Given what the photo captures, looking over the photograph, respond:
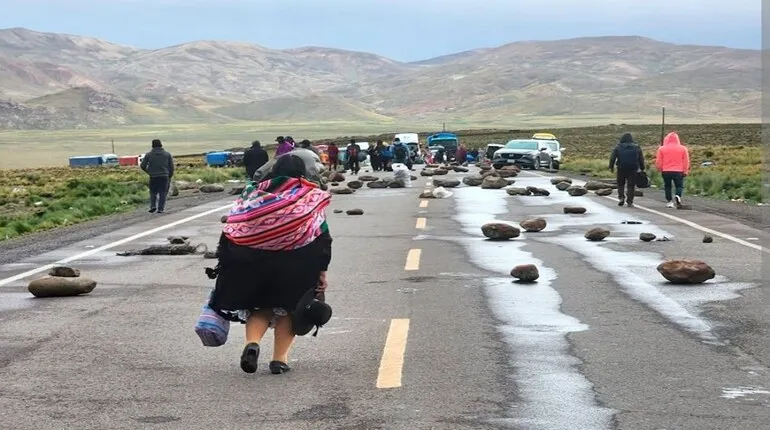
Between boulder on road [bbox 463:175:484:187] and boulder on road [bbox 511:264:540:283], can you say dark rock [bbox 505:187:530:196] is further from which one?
boulder on road [bbox 511:264:540:283]

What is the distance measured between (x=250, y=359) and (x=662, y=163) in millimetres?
18898

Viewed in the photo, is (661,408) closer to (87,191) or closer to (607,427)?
(607,427)

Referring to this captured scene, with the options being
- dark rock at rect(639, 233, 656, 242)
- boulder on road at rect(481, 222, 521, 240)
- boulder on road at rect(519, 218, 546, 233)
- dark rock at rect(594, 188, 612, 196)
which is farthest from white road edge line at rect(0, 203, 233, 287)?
dark rock at rect(594, 188, 612, 196)

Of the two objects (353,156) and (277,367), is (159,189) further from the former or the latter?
(353,156)

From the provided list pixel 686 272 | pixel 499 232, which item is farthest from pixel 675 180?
pixel 686 272

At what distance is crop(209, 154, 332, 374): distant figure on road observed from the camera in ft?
26.5

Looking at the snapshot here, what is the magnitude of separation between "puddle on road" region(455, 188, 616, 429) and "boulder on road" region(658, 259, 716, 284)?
1.27 metres

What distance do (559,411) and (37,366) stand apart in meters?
3.71

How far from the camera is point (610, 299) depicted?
11.8 metres

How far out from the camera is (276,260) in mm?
8109

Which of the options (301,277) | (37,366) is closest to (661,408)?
(301,277)

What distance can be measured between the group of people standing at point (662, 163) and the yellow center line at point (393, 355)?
16089mm

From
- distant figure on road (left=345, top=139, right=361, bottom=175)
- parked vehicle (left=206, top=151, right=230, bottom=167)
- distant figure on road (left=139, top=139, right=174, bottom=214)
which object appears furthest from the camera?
parked vehicle (left=206, top=151, right=230, bottom=167)

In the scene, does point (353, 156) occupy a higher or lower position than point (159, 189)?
lower
